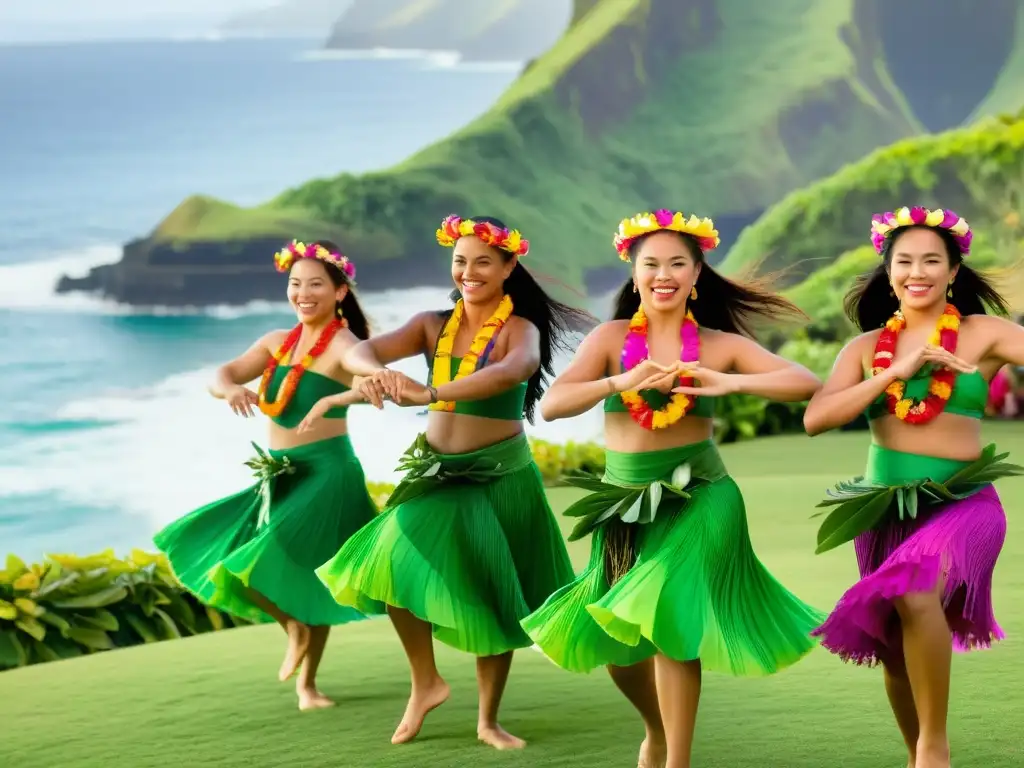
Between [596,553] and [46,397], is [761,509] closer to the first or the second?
[596,553]

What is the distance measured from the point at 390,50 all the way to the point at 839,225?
15.9 ft

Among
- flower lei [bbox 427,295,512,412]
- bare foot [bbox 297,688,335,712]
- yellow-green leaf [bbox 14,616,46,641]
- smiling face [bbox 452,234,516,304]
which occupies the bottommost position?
bare foot [bbox 297,688,335,712]

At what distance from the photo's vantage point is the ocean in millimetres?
13703

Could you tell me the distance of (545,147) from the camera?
752 inches

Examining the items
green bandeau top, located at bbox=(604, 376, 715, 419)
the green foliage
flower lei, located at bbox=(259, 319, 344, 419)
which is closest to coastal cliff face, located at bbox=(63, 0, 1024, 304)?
the green foliage

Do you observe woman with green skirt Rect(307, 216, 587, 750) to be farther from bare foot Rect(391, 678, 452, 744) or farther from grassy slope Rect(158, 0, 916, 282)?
grassy slope Rect(158, 0, 916, 282)

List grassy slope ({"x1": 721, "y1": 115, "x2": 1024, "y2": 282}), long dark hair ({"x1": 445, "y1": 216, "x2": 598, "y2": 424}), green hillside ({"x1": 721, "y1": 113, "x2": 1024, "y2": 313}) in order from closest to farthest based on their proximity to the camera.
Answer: long dark hair ({"x1": 445, "y1": 216, "x2": 598, "y2": 424}) < green hillside ({"x1": 721, "y1": 113, "x2": 1024, "y2": 313}) < grassy slope ({"x1": 721, "y1": 115, "x2": 1024, "y2": 282})

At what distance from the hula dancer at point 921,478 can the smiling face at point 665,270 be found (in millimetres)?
395

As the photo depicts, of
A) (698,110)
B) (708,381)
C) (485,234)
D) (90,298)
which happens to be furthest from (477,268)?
(698,110)

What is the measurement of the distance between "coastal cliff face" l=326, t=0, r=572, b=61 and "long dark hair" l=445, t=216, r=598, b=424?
1266 centimetres

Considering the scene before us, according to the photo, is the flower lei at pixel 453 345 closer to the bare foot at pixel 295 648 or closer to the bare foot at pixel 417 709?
the bare foot at pixel 417 709

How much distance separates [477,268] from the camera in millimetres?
4586

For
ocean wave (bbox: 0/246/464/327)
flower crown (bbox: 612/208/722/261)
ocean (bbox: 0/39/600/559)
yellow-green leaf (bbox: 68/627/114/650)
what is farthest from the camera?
ocean wave (bbox: 0/246/464/327)

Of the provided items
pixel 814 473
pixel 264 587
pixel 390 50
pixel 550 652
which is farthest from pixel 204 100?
pixel 550 652
